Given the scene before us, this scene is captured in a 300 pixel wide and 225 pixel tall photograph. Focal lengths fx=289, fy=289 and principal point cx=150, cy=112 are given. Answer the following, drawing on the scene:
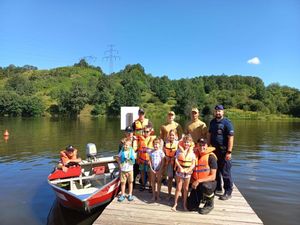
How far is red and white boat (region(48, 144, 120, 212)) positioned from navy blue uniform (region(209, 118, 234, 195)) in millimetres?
2781

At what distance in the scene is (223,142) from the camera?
700cm

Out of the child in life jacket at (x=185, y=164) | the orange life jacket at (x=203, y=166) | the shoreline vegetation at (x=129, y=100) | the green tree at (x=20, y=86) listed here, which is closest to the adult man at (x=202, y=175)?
the orange life jacket at (x=203, y=166)

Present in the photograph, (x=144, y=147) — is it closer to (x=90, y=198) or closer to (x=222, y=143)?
(x=90, y=198)

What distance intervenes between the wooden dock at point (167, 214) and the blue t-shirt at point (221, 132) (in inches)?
53.9

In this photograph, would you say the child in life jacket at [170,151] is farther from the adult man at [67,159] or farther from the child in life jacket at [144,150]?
the adult man at [67,159]

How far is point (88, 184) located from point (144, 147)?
8.56 ft

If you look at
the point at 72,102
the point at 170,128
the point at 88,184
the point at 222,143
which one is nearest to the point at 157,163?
the point at 170,128

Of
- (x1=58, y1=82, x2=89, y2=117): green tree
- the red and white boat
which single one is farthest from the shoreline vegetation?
the red and white boat

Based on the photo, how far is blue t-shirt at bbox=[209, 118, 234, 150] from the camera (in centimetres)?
690

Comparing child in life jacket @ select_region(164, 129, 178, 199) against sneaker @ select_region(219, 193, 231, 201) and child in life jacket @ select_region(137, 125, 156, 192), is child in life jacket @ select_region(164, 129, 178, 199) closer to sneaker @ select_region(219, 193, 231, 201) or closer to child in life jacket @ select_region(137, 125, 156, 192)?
child in life jacket @ select_region(137, 125, 156, 192)

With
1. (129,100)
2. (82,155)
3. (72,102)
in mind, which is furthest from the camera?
(129,100)

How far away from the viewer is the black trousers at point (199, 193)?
20.6ft

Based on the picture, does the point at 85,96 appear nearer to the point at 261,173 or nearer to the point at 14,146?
the point at 14,146

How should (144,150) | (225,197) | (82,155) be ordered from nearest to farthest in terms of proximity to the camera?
(225,197)
(144,150)
(82,155)
